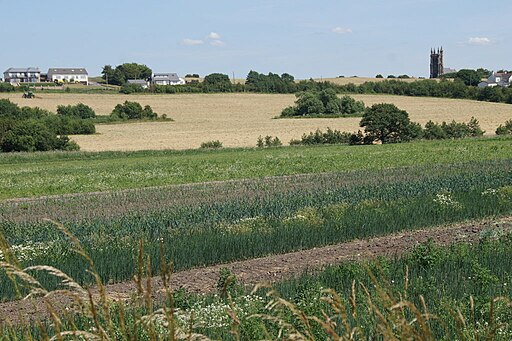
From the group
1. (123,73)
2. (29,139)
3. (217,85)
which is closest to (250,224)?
(29,139)

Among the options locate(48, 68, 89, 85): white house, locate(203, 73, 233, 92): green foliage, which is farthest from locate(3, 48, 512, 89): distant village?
locate(203, 73, 233, 92): green foliage

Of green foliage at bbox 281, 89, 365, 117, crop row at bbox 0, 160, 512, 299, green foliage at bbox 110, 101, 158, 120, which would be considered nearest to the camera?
crop row at bbox 0, 160, 512, 299

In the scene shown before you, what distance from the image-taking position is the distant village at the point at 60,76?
173875mm

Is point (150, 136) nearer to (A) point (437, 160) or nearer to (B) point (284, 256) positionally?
(A) point (437, 160)

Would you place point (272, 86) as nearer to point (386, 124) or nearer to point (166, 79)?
point (166, 79)

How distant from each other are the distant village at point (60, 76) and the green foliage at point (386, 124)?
365 feet

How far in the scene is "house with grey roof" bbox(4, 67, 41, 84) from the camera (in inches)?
7338

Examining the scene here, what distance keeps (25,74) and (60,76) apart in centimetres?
1504

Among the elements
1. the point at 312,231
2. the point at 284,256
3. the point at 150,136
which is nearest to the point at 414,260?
the point at 284,256

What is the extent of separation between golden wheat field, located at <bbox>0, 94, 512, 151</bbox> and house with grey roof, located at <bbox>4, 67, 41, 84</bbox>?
2822 inches

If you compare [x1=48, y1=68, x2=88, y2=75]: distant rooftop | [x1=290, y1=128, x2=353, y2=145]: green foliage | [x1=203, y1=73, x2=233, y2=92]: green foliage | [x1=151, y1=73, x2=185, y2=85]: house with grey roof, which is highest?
[x1=48, y1=68, x2=88, y2=75]: distant rooftop

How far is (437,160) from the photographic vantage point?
39344 mm

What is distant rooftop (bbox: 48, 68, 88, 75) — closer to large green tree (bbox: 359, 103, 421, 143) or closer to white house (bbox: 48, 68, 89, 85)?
white house (bbox: 48, 68, 89, 85)

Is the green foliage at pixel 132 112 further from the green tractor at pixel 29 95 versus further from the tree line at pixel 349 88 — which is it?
the tree line at pixel 349 88
